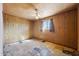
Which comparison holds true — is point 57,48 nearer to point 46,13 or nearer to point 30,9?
point 46,13

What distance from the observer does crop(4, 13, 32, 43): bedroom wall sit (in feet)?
5.30

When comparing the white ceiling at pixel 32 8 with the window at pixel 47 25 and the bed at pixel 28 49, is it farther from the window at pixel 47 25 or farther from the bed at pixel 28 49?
the bed at pixel 28 49

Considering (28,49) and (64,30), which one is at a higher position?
(64,30)

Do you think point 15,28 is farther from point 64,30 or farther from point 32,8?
point 64,30

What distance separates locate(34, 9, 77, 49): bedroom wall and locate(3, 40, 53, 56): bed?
16cm

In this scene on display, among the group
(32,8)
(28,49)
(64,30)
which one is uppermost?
(32,8)

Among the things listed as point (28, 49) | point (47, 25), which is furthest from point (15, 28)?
point (47, 25)

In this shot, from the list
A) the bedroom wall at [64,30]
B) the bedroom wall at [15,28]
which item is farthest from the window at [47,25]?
the bedroom wall at [15,28]

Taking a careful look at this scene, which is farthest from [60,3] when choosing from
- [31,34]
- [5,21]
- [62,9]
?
[5,21]

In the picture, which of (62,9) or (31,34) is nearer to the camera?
(62,9)

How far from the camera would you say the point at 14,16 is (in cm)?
164

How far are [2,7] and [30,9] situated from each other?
43cm

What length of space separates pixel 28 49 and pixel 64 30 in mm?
634

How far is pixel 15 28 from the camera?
1.67 meters
